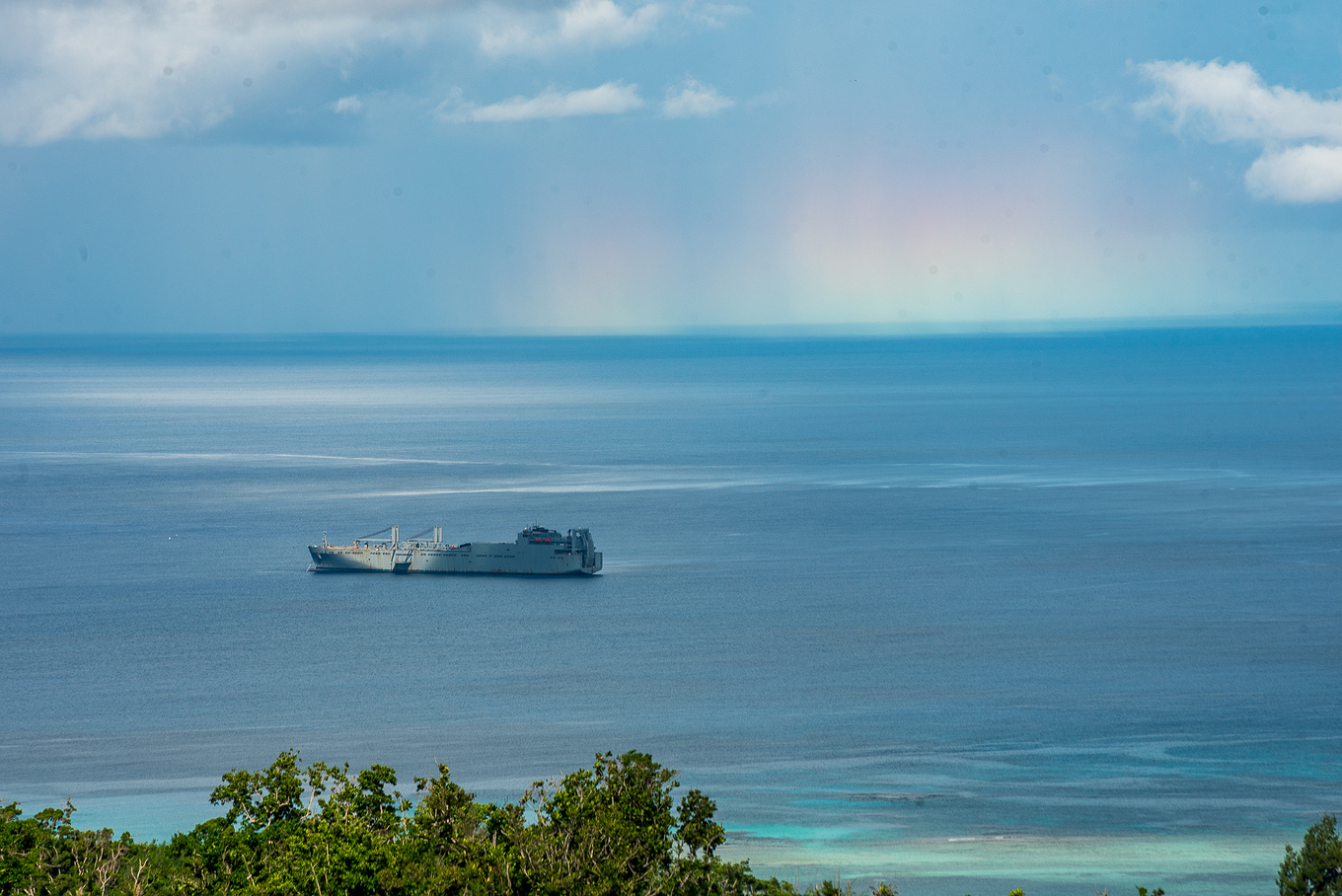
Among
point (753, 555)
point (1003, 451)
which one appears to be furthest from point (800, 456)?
point (753, 555)

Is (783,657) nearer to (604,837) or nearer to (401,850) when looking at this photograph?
(604,837)

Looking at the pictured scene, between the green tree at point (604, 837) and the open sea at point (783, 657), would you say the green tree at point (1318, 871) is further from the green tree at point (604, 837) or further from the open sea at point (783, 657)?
the green tree at point (604, 837)

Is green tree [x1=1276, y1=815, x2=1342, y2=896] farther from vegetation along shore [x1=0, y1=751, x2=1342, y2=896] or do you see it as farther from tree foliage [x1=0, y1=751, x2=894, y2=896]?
tree foliage [x1=0, y1=751, x2=894, y2=896]

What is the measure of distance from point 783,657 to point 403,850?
166 ft

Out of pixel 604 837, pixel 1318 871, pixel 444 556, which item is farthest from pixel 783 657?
pixel 604 837

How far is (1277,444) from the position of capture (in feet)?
557

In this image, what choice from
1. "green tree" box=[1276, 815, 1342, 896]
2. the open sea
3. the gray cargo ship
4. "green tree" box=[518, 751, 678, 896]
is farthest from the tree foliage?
the gray cargo ship

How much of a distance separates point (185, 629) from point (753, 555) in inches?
1469

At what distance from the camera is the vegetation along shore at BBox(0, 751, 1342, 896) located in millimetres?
25594

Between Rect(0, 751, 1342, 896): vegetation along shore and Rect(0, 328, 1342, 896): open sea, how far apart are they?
1793 cm

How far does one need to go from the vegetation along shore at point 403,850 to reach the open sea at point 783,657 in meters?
17.9

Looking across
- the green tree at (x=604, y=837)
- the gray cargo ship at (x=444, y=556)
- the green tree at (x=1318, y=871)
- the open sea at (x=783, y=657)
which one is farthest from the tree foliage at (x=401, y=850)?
the gray cargo ship at (x=444, y=556)

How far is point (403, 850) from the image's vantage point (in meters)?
26.0

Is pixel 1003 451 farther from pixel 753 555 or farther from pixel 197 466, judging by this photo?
pixel 197 466
